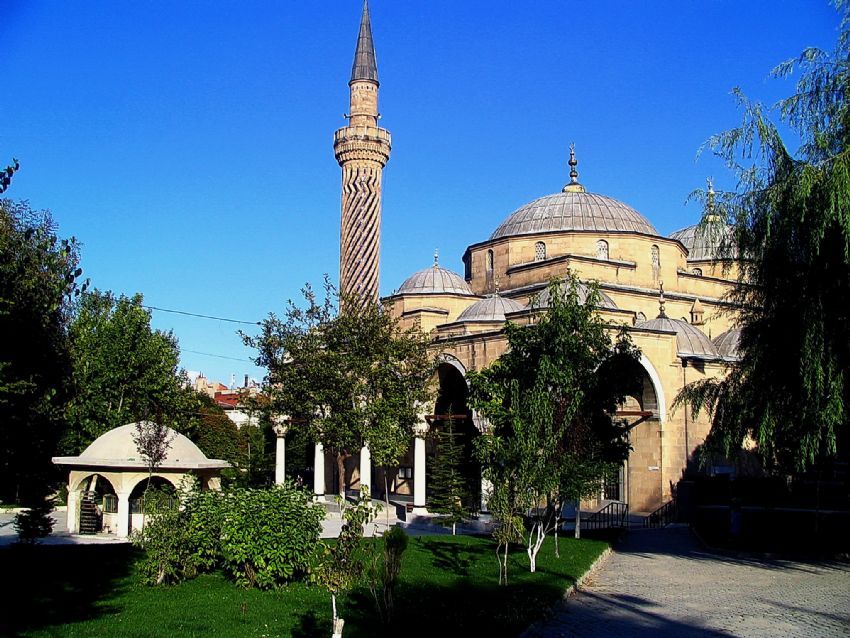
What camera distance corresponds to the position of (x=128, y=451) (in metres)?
15.9

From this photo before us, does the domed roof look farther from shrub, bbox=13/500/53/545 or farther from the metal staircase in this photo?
shrub, bbox=13/500/53/545

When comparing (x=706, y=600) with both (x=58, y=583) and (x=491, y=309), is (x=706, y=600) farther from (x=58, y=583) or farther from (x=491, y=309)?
(x=491, y=309)

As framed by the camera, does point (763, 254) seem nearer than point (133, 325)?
Yes

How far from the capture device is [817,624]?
30.9 feet

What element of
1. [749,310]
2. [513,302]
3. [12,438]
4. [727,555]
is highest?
[513,302]

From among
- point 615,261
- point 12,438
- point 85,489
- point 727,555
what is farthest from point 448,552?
point 615,261

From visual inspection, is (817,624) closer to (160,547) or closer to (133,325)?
(160,547)

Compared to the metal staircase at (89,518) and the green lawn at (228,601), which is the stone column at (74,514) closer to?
the metal staircase at (89,518)

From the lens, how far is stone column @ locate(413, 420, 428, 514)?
80.6 ft

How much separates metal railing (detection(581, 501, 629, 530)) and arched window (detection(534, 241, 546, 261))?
9.66 m

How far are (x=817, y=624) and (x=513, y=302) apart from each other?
2026 cm

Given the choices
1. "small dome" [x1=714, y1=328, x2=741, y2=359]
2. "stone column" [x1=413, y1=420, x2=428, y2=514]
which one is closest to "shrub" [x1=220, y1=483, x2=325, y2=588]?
"stone column" [x1=413, y1=420, x2=428, y2=514]

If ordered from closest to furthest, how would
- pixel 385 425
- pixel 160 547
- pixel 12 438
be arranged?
1. pixel 160 547
2. pixel 12 438
3. pixel 385 425

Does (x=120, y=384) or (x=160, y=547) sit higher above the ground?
(x=120, y=384)
